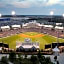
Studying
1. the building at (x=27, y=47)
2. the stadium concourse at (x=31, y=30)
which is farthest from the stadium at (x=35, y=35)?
the building at (x=27, y=47)

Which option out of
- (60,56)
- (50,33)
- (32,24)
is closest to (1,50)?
(60,56)

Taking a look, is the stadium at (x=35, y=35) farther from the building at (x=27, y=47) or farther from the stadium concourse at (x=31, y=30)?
the building at (x=27, y=47)

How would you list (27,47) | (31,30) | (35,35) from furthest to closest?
(31,30) < (35,35) < (27,47)

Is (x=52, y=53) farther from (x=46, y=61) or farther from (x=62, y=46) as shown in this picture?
(x=46, y=61)

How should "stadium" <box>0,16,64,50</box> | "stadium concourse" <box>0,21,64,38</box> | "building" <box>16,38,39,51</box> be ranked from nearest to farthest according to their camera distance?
"building" <box>16,38,39,51</box> → "stadium" <box>0,16,64,50</box> → "stadium concourse" <box>0,21,64,38</box>

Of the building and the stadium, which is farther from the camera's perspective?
the stadium

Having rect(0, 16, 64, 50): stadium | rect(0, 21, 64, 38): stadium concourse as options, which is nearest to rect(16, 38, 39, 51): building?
rect(0, 16, 64, 50): stadium

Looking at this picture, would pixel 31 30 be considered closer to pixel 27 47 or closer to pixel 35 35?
pixel 35 35

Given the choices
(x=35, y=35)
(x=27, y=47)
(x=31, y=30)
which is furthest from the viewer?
(x=31, y=30)

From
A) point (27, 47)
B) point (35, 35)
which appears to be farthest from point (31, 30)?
point (27, 47)

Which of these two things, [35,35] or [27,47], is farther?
[35,35]

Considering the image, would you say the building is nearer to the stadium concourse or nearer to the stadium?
the stadium
